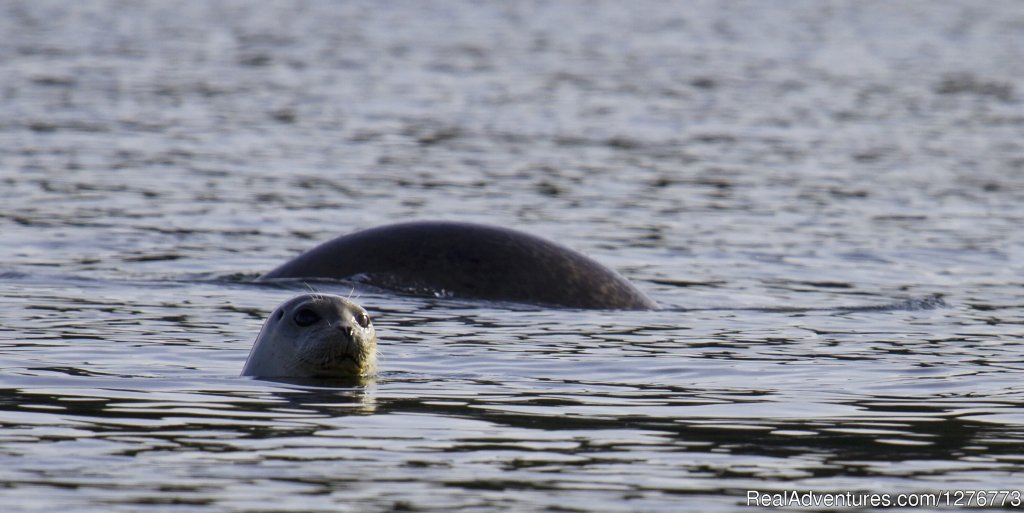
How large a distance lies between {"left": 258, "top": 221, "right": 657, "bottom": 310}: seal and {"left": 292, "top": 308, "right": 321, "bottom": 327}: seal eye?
3.17 metres

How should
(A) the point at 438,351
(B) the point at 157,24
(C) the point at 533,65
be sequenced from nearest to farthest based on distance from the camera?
1. (A) the point at 438,351
2. (C) the point at 533,65
3. (B) the point at 157,24

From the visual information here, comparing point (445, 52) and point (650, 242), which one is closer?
Result: point (650, 242)

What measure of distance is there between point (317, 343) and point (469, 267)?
11.2 ft

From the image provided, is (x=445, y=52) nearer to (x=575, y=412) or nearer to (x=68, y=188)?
(x=68, y=188)

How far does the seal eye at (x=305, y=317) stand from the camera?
10102 millimetres

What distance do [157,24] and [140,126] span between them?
15899 mm

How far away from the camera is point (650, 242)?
55.1ft

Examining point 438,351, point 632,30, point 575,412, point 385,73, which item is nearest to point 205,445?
point 575,412

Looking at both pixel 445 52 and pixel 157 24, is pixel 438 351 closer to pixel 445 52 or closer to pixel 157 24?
pixel 445 52

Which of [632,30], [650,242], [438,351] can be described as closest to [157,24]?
[632,30]

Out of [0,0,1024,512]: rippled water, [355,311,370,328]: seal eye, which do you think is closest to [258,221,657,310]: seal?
[0,0,1024,512]: rippled water

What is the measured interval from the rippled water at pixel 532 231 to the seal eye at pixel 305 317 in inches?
16.7

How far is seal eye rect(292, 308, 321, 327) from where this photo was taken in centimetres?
1010

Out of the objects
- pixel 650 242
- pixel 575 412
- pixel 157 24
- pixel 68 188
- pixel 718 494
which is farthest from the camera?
pixel 157 24
